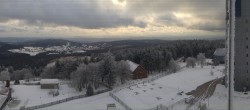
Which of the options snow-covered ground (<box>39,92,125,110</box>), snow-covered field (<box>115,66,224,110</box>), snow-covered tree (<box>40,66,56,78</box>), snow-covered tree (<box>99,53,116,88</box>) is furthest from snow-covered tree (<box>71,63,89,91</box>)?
snow-covered tree (<box>40,66,56,78</box>)

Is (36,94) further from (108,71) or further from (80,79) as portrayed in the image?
(108,71)

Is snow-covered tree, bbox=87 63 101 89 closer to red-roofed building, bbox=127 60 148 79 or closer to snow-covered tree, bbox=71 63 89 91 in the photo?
snow-covered tree, bbox=71 63 89 91

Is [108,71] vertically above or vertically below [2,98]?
above

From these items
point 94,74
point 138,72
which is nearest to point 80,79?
point 94,74

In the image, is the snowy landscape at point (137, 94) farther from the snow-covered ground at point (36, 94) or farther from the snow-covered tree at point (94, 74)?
the snow-covered tree at point (94, 74)

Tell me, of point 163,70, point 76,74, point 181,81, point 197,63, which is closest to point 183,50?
point 197,63

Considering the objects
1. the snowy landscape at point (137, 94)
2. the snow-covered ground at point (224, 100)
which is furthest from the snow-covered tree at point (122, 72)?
the snow-covered ground at point (224, 100)

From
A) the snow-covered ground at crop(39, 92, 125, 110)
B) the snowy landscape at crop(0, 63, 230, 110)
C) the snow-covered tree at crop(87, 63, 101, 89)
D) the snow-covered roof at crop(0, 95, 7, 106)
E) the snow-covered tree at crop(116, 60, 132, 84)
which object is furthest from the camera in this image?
the snow-covered tree at crop(116, 60, 132, 84)

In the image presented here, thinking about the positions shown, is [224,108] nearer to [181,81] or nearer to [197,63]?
[181,81]

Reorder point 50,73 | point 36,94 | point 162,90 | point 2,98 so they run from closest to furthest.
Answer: point 2,98
point 162,90
point 36,94
point 50,73
